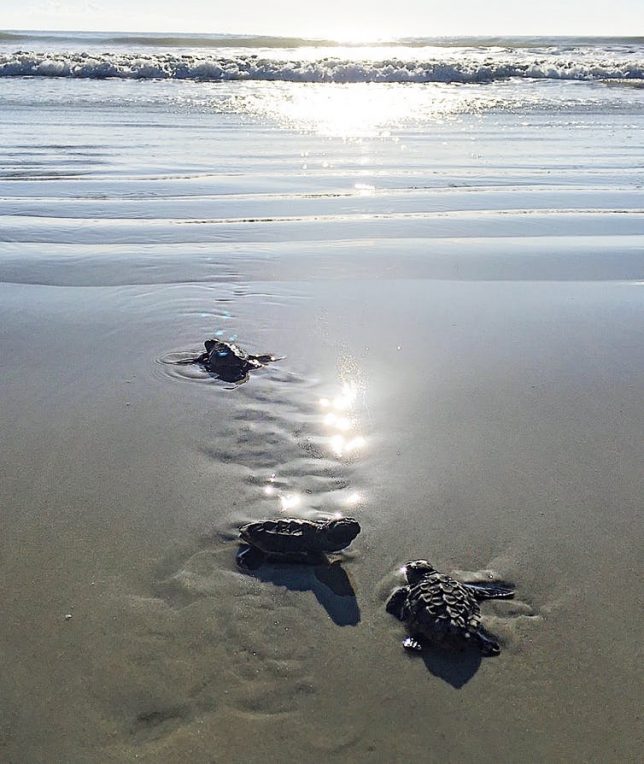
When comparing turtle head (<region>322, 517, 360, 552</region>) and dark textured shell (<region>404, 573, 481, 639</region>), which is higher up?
turtle head (<region>322, 517, 360, 552</region>)

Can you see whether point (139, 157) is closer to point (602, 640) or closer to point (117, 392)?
point (117, 392)

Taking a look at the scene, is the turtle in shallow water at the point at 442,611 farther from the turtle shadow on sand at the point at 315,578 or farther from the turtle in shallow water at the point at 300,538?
the turtle in shallow water at the point at 300,538

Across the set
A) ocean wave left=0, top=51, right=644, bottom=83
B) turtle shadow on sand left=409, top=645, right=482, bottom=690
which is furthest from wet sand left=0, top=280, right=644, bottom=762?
ocean wave left=0, top=51, right=644, bottom=83

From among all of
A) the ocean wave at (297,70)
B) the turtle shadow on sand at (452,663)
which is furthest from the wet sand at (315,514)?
the ocean wave at (297,70)

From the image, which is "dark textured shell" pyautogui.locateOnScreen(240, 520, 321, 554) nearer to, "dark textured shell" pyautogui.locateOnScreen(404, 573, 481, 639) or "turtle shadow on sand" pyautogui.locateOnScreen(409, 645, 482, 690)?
"dark textured shell" pyautogui.locateOnScreen(404, 573, 481, 639)

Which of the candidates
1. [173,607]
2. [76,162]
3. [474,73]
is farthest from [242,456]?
[474,73]

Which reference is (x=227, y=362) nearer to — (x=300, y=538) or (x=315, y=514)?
(x=315, y=514)

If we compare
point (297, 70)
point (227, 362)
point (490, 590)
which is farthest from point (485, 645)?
point (297, 70)
